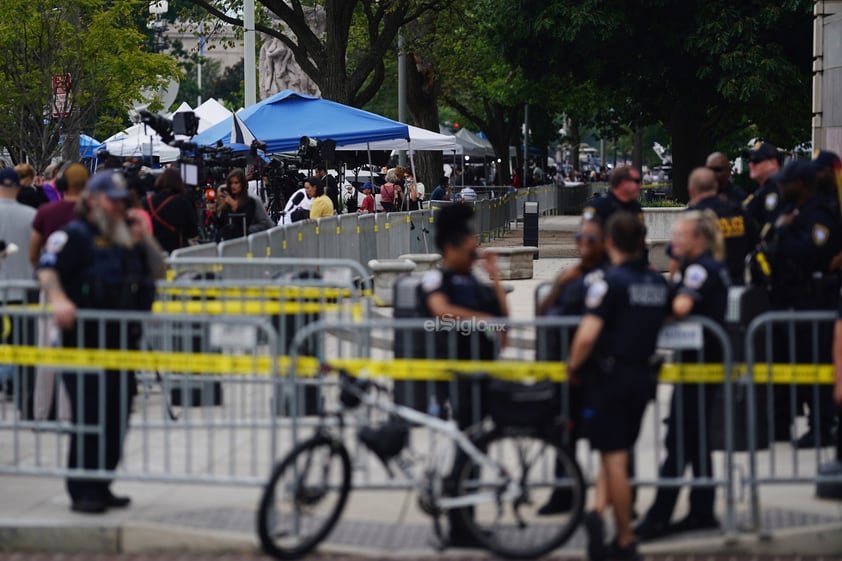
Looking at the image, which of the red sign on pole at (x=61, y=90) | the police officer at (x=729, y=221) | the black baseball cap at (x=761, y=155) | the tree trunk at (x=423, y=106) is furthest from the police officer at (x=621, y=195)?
the tree trunk at (x=423, y=106)

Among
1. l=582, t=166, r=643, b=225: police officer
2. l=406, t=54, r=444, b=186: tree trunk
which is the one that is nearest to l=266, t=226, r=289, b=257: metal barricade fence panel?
l=582, t=166, r=643, b=225: police officer

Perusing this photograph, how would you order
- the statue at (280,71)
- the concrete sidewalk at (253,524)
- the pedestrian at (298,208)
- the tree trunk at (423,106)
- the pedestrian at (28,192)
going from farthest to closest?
the statue at (280,71) → the tree trunk at (423,106) → the pedestrian at (298,208) → the pedestrian at (28,192) → the concrete sidewalk at (253,524)

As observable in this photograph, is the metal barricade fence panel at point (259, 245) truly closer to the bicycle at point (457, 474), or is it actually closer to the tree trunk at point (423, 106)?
the bicycle at point (457, 474)

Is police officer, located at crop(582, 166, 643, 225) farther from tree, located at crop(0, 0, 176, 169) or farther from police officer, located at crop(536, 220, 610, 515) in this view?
tree, located at crop(0, 0, 176, 169)

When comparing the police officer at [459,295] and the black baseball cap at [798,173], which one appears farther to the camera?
the black baseball cap at [798,173]

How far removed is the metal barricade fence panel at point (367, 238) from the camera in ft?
68.7

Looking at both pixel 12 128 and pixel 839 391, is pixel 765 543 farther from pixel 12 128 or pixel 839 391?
pixel 12 128

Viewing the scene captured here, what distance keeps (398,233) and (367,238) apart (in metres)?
2.35

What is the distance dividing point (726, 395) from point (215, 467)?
116 inches

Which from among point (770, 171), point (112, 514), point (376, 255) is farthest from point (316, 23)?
point (112, 514)

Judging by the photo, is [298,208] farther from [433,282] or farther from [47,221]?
[433,282]

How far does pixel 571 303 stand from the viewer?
320 inches

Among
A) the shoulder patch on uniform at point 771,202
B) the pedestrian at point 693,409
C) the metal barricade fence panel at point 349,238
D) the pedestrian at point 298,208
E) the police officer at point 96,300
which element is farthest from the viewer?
the pedestrian at point 298,208

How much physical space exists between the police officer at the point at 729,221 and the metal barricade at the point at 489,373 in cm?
240
